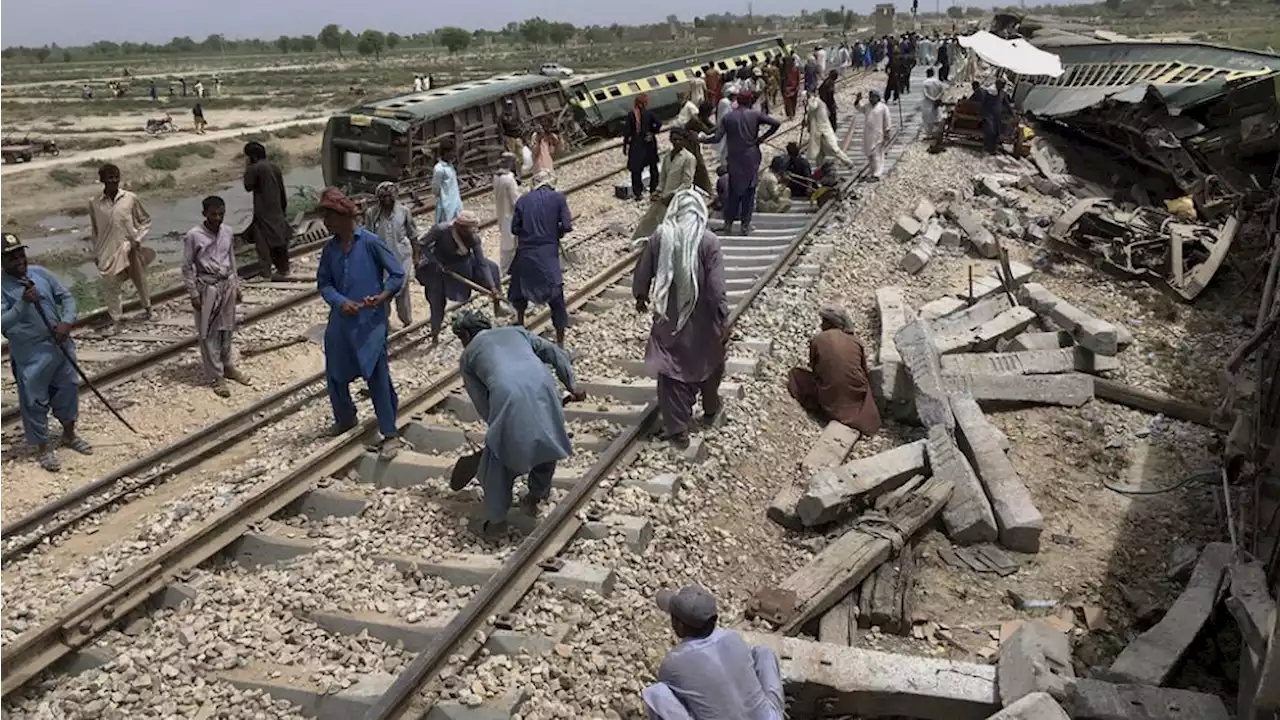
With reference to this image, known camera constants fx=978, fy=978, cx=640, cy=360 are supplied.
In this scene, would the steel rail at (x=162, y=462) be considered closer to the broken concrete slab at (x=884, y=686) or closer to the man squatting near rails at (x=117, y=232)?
the man squatting near rails at (x=117, y=232)

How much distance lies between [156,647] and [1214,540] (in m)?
6.05

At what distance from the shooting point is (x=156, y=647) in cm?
466

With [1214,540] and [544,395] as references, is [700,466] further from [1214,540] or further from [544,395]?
[1214,540]

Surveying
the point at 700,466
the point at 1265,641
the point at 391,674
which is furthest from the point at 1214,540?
the point at 391,674

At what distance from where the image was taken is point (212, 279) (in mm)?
8172

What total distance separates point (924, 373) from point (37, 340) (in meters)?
6.36

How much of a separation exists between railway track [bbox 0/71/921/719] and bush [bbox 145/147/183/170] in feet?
90.3

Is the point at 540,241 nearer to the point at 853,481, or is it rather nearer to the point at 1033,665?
the point at 853,481

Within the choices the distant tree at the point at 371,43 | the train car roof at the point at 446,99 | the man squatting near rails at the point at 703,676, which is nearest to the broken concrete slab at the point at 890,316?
the man squatting near rails at the point at 703,676

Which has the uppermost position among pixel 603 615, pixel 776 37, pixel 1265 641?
pixel 776 37

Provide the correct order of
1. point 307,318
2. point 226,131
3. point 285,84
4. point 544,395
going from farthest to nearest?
1. point 285,84
2. point 226,131
3. point 307,318
4. point 544,395

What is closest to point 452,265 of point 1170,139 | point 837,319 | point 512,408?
point 837,319

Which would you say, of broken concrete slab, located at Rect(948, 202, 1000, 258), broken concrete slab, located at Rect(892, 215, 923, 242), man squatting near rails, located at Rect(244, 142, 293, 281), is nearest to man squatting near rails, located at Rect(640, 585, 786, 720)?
broken concrete slab, located at Rect(948, 202, 1000, 258)

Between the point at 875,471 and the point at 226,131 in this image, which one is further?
the point at 226,131
